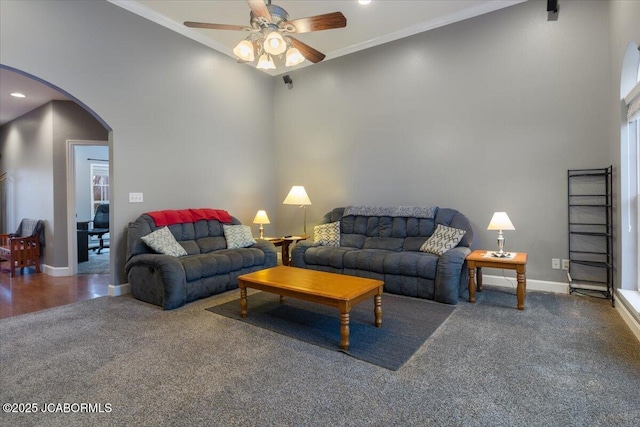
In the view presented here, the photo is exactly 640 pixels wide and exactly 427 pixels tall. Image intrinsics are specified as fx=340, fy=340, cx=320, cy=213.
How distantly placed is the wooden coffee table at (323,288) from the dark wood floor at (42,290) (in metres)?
2.31

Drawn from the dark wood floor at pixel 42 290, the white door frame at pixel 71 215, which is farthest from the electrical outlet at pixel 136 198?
the white door frame at pixel 71 215

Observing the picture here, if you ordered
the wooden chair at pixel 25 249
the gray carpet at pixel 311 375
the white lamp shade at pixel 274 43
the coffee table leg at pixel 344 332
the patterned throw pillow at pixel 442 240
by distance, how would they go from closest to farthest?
the gray carpet at pixel 311 375
the coffee table leg at pixel 344 332
the white lamp shade at pixel 274 43
the patterned throw pillow at pixel 442 240
the wooden chair at pixel 25 249

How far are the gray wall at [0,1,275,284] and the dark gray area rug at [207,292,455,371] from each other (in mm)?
1955

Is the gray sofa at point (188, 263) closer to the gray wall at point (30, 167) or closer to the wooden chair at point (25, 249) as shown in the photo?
the gray wall at point (30, 167)

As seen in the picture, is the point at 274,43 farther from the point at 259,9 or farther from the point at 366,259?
the point at 366,259

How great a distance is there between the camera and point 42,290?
433cm

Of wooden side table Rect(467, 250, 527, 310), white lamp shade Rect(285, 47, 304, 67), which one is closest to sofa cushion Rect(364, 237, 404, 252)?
wooden side table Rect(467, 250, 527, 310)

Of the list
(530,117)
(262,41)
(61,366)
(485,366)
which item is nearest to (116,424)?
(61,366)

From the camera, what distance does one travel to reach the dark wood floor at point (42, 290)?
367 cm

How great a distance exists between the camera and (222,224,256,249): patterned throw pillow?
180 inches

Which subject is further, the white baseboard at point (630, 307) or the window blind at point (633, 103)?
the window blind at point (633, 103)

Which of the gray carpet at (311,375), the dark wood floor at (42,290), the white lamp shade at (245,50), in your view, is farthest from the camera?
the dark wood floor at (42,290)

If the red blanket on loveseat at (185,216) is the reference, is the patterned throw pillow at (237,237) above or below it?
below

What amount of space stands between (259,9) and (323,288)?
225cm
